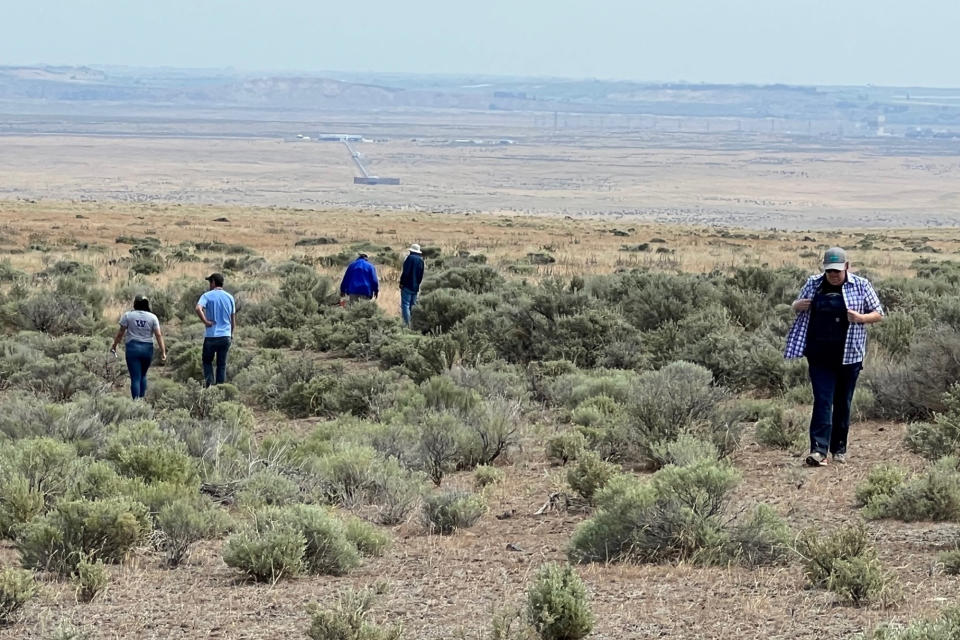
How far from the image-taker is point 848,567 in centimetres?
610

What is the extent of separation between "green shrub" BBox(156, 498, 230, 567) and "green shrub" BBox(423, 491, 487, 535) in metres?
1.18

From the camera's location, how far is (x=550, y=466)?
409 inches

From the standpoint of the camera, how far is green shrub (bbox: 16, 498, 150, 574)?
6.98 m

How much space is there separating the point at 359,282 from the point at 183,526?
1262cm

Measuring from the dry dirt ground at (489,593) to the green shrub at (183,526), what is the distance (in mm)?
107

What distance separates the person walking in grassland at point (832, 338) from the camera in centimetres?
947

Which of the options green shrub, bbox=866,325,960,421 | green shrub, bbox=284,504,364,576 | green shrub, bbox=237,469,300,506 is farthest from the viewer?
green shrub, bbox=866,325,960,421

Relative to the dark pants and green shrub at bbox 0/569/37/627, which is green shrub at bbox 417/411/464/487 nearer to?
the dark pants

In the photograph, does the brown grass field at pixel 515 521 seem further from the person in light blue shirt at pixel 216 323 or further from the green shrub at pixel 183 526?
the person in light blue shirt at pixel 216 323

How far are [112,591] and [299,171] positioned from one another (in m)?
157

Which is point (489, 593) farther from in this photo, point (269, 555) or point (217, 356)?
point (217, 356)

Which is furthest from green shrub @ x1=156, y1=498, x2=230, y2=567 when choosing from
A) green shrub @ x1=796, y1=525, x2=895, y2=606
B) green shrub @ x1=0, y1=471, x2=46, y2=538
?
green shrub @ x1=796, y1=525, x2=895, y2=606

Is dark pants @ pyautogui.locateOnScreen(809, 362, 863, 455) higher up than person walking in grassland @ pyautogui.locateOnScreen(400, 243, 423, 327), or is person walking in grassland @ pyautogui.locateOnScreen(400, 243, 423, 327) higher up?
dark pants @ pyautogui.locateOnScreen(809, 362, 863, 455)

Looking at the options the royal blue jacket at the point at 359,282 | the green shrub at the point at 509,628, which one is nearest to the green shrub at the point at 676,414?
the green shrub at the point at 509,628
